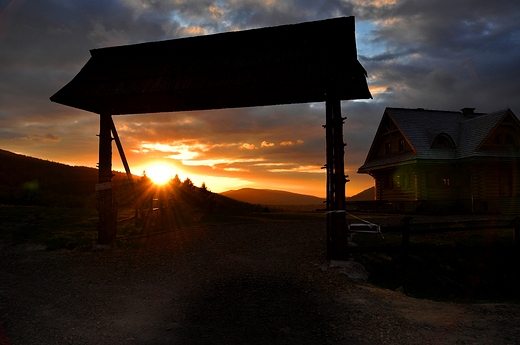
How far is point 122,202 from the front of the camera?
33.9 metres

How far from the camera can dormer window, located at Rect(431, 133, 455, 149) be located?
28.0 meters

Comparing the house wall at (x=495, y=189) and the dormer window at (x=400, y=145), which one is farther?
the dormer window at (x=400, y=145)

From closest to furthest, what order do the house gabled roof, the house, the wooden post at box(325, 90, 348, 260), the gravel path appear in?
1. the gravel path
2. the wooden post at box(325, 90, 348, 260)
3. the house
4. the house gabled roof

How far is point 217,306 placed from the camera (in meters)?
7.25

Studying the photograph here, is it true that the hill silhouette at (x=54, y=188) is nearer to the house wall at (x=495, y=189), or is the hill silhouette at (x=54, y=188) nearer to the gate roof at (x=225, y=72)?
the gate roof at (x=225, y=72)

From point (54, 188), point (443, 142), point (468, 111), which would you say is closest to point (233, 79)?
point (443, 142)

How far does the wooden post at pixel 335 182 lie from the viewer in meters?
10.5

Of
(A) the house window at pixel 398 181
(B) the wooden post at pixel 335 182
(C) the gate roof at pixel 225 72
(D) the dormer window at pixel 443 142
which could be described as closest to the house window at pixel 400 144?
(A) the house window at pixel 398 181

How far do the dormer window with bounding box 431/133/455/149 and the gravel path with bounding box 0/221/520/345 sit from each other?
20.5 metres

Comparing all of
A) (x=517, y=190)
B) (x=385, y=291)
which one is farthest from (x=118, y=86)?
(x=517, y=190)

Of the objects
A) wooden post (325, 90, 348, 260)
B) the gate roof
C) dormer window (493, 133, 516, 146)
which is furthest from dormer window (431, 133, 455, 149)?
wooden post (325, 90, 348, 260)

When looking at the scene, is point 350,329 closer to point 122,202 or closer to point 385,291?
point 385,291

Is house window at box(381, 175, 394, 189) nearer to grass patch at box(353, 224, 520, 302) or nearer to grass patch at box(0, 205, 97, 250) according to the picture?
grass patch at box(353, 224, 520, 302)

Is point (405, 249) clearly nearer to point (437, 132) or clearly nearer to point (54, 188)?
point (437, 132)
